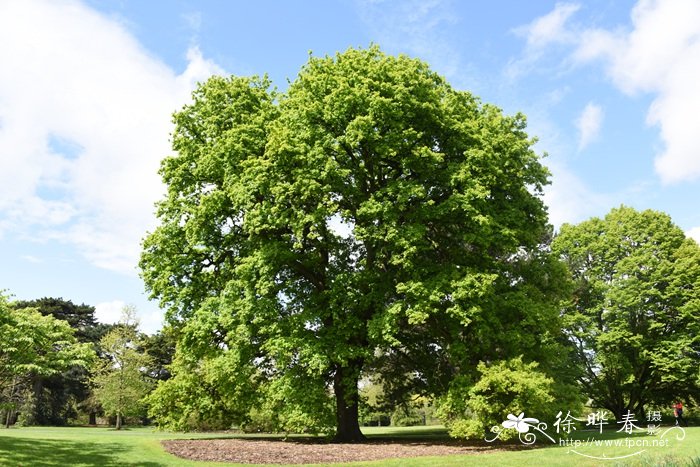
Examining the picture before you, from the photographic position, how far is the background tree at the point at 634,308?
36438mm

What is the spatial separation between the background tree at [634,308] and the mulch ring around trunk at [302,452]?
779 inches

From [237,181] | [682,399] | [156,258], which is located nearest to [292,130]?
[237,181]

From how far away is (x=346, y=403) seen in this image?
24594 millimetres

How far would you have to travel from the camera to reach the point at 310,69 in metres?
26.4

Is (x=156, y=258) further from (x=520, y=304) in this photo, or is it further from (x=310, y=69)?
(x=520, y=304)

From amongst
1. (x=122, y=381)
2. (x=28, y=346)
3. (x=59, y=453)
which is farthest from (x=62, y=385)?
(x=28, y=346)

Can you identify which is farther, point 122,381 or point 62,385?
point 62,385

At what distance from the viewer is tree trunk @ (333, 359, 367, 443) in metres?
24.1

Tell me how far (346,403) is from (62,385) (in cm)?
5149

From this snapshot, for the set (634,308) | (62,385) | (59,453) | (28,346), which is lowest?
(59,453)

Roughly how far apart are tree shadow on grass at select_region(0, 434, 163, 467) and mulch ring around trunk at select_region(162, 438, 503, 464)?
2.28 metres

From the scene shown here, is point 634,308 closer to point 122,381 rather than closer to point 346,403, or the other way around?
point 346,403

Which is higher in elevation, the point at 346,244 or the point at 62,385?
the point at 346,244

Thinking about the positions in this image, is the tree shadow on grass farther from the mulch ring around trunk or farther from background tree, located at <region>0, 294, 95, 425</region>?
the mulch ring around trunk
